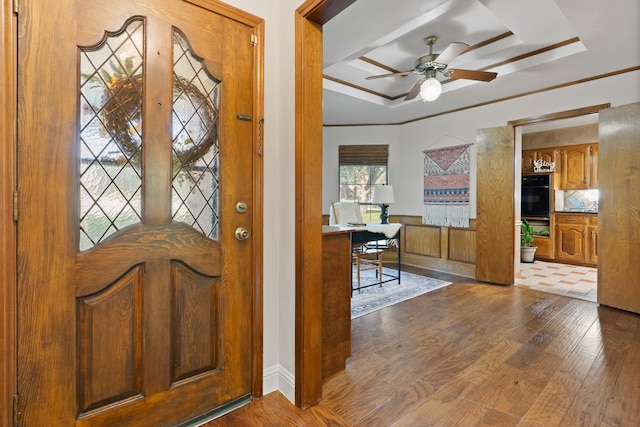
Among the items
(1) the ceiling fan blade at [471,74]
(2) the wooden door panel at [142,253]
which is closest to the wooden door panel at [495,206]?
(1) the ceiling fan blade at [471,74]

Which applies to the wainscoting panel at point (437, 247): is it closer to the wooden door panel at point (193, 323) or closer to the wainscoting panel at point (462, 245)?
the wainscoting panel at point (462, 245)

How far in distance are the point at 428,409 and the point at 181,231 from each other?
1559mm

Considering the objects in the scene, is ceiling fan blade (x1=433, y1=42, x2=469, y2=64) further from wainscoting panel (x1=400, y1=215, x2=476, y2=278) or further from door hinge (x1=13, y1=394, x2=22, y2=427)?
door hinge (x1=13, y1=394, x2=22, y2=427)

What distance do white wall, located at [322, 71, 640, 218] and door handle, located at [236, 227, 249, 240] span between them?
3.93 m

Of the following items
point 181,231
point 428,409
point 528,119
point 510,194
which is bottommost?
point 428,409

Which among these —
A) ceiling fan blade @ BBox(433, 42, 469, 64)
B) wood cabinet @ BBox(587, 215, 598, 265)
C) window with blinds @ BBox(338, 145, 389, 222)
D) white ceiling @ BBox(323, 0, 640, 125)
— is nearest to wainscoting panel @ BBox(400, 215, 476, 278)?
window with blinds @ BBox(338, 145, 389, 222)

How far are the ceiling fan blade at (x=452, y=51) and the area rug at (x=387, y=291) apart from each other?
7.92ft

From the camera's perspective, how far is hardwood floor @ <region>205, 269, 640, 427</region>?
158 centimetres

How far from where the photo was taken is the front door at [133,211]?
116 cm

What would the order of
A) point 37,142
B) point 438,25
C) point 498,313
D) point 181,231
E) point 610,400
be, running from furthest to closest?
point 498,313 < point 438,25 < point 610,400 < point 181,231 < point 37,142

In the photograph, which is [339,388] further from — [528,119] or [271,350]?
[528,119]

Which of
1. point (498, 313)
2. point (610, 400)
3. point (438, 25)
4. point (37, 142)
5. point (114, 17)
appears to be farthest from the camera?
point (498, 313)

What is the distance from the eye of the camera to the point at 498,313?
310 centimetres

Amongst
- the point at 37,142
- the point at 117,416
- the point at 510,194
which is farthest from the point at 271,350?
the point at 510,194
